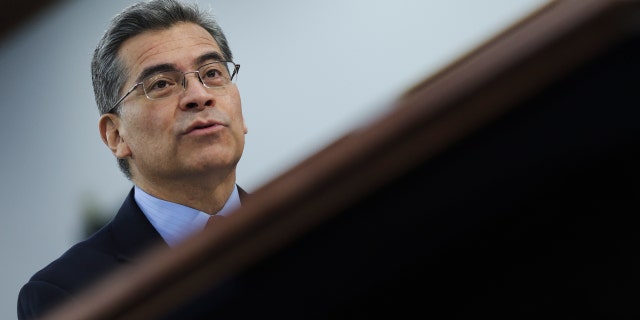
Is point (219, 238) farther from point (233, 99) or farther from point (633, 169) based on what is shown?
point (233, 99)

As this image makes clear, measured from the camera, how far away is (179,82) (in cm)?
81

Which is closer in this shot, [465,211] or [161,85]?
[465,211]

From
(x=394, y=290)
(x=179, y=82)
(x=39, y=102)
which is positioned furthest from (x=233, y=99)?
(x=394, y=290)

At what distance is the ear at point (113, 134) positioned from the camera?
0.83m

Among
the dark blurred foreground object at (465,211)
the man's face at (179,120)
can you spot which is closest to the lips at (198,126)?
the man's face at (179,120)

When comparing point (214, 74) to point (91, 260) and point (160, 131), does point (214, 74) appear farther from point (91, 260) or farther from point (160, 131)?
point (91, 260)

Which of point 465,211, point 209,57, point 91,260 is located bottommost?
point 465,211

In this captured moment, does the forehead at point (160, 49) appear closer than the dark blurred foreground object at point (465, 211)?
No

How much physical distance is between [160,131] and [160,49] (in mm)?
69

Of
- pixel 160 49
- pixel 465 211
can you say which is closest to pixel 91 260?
pixel 160 49

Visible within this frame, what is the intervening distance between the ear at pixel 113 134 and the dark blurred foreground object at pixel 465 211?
433 millimetres

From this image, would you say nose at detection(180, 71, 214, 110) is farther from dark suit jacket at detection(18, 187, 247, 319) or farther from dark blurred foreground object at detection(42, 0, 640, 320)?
dark blurred foreground object at detection(42, 0, 640, 320)

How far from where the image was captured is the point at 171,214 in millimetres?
829

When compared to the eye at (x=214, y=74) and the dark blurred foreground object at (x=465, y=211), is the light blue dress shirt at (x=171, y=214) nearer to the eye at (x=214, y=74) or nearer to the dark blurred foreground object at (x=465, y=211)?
the eye at (x=214, y=74)
